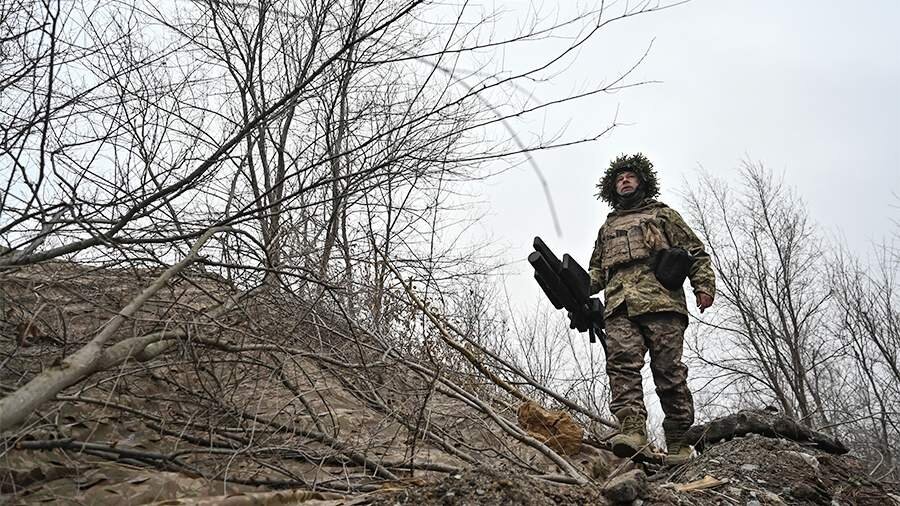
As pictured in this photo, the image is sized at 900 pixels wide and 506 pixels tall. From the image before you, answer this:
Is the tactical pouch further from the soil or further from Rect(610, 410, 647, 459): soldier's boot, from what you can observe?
the soil

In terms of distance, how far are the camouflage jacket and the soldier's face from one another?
0.42ft

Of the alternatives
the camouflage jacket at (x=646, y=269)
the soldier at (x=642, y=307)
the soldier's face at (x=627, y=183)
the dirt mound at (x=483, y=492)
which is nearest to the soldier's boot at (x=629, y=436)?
the soldier at (x=642, y=307)

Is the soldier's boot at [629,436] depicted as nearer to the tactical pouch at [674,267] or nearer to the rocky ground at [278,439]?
the rocky ground at [278,439]

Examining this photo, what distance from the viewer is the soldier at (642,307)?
3.53 meters

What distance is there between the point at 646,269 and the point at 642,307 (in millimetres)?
288

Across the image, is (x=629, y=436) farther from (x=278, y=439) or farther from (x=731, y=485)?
(x=278, y=439)

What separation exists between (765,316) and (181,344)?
12.3 metres

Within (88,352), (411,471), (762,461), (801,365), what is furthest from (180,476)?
(801,365)

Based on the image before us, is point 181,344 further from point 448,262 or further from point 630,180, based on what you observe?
point 448,262

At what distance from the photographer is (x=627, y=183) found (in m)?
4.18

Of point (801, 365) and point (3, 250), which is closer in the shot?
point (3, 250)

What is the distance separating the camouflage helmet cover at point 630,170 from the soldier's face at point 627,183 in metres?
0.04

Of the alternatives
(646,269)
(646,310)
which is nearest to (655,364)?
(646,310)

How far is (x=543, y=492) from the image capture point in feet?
6.37
